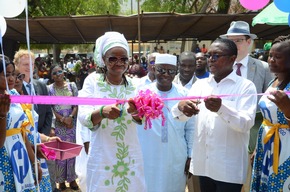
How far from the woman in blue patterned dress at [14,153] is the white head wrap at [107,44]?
2.31ft

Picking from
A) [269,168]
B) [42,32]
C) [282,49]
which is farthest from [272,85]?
[42,32]

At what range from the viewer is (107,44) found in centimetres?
283

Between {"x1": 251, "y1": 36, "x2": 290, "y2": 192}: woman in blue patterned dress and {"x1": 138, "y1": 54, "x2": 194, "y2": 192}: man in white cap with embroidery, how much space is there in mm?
1037

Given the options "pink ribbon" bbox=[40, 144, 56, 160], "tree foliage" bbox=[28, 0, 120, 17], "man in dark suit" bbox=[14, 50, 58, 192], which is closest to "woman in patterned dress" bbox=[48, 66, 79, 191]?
"man in dark suit" bbox=[14, 50, 58, 192]

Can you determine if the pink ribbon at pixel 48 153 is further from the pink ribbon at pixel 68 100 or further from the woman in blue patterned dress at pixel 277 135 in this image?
the woman in blue patterned dress at pixel 277 135

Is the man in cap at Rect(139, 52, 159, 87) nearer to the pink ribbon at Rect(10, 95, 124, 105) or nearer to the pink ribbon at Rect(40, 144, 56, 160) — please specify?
the pink ribbon at Rect(10, 95, 124, 105)

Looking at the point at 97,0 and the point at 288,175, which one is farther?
the point at 97,0

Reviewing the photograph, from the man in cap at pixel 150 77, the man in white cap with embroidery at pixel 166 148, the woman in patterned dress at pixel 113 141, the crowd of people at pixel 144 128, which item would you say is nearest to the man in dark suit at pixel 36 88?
the crowd of people at pixel 144 128

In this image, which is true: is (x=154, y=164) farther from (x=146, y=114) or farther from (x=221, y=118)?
(x=146, y=114)

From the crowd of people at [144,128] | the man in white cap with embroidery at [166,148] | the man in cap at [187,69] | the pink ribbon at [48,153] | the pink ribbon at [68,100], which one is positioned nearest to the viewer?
the pink ribbon at [68,100]

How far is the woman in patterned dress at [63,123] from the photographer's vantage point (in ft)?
18.0

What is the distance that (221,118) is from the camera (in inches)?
116

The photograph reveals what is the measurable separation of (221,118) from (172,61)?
1.10 m

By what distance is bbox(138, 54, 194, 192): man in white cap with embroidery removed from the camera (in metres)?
3.68
